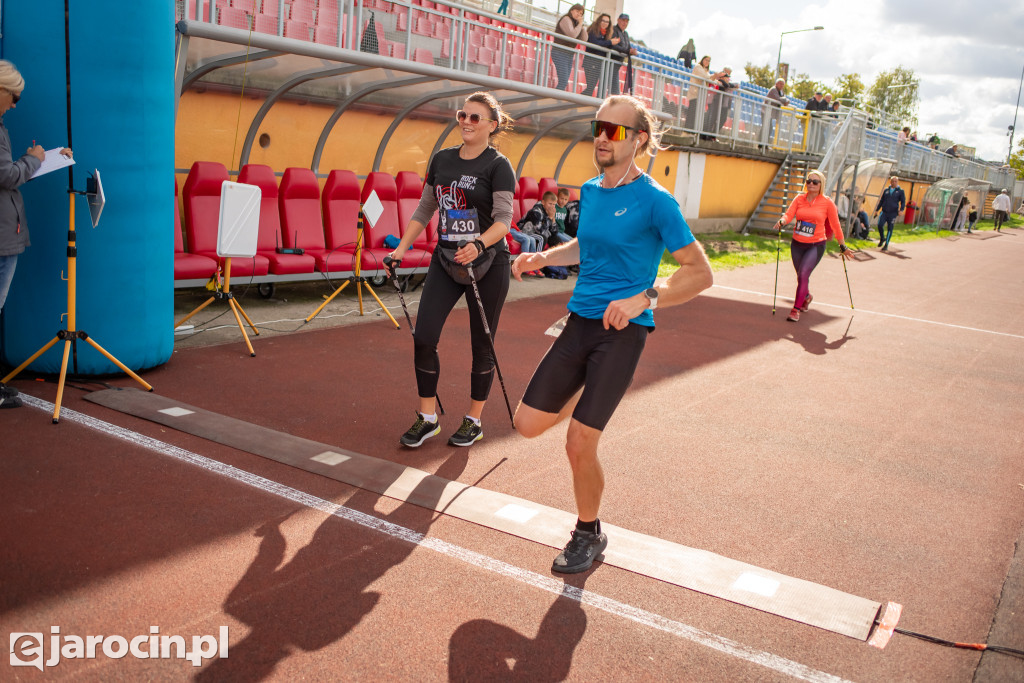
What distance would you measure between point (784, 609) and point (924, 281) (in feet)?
53.7

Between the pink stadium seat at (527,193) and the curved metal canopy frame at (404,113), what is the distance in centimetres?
284

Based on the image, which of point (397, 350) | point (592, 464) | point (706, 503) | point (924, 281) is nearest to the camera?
point (592, 464)

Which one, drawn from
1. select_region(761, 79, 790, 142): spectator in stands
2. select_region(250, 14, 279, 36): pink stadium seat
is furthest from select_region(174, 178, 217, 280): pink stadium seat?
select_region(761, 79, 790, 142): spectator in stands

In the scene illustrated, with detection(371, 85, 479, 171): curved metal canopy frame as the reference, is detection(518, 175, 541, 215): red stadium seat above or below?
below

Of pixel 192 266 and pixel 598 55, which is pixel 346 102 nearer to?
pixel 192 266

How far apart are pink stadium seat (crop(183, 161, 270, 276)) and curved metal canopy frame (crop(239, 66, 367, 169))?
1049 mm

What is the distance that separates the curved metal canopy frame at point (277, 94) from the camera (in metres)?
10.3

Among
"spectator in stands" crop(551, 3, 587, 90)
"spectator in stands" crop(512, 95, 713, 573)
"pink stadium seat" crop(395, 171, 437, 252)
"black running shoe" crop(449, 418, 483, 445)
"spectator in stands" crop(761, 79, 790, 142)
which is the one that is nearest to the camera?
"spectator in stands" crop(512, 95, 713, 573)

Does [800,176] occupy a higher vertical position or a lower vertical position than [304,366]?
higher

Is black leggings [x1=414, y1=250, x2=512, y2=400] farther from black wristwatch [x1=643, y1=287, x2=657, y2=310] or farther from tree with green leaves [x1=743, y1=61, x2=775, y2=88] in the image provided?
tree with green leaves [x1=743, y1=61, x2=775, y2=88]

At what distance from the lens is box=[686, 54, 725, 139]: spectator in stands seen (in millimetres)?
21000

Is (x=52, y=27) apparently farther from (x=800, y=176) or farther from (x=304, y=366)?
(x=800, y=176)

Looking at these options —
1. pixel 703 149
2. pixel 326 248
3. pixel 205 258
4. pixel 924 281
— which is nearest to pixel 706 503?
pixel 205 258

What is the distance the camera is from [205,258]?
904 centimetres
